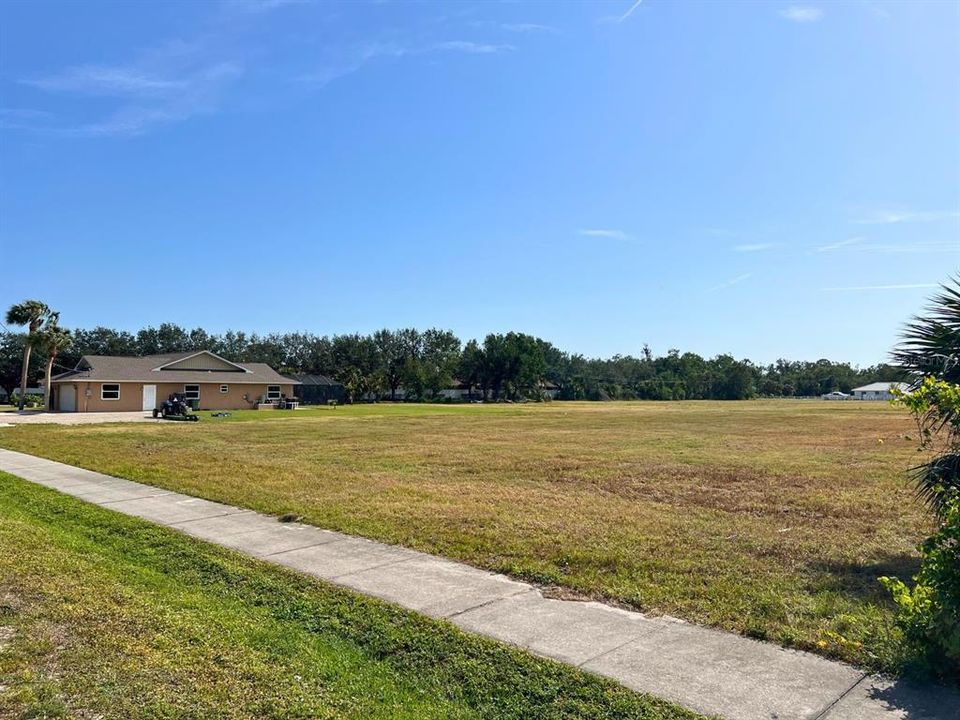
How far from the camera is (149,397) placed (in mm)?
43906

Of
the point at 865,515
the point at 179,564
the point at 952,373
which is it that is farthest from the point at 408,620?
the point at 865,515

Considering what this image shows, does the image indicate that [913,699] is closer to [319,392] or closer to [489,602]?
[489,602]

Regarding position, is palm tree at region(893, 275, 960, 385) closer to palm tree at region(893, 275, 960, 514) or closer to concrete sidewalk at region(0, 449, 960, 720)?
palm tree at region(893, 275, 960, 514)

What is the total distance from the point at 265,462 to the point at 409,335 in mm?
77392

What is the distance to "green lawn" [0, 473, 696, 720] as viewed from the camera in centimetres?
338

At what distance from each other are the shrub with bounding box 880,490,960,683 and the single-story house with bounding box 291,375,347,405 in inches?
2371

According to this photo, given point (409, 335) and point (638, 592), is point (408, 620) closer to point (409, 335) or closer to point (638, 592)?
point (638, 592)

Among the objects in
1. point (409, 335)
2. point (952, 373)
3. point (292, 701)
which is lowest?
point (292, 701)

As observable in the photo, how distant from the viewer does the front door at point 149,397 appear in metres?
43.7

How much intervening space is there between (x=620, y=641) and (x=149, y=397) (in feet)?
150

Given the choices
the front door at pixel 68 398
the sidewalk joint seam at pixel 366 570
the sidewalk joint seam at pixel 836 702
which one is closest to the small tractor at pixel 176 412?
the front door at pixel 68 398

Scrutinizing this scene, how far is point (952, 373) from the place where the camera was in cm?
648

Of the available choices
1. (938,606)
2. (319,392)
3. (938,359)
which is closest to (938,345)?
(938,359)

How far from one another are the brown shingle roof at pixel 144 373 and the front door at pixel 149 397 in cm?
59
